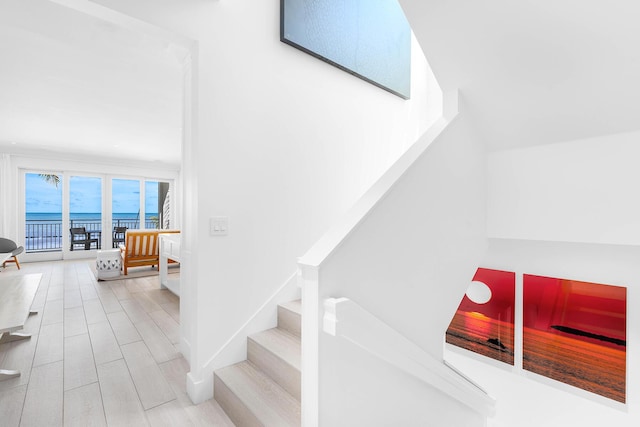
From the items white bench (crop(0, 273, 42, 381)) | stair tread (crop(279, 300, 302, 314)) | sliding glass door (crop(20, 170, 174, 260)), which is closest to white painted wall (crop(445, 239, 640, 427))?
stair tread (crop(279, 300, 302, 314))

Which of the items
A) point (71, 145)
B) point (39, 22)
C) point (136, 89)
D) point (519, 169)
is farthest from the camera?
point (71, 145)

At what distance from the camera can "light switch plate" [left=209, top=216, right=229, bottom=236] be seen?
73.7 inches

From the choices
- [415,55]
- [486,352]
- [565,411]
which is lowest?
[565,411]

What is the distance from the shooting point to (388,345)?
3.73 ft

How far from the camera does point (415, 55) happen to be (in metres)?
3.63

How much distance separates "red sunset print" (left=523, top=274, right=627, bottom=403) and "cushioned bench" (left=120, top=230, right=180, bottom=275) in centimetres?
555

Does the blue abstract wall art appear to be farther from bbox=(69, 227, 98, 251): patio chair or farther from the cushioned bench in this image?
bbox=(69, 227, 98, 251): patio chair

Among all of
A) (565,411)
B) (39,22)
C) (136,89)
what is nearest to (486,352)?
(565,411)

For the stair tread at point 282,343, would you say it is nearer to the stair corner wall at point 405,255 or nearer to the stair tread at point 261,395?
the stair tread at point 261,395

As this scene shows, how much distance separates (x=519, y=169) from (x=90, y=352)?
3.48m

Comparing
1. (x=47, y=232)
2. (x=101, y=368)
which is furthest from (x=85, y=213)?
(x=101, y=368)

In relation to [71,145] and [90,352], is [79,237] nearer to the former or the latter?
[71,145]

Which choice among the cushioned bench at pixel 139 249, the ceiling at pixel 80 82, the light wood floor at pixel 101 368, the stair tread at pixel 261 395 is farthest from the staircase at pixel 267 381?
the cushioned bench at pixel 139 249

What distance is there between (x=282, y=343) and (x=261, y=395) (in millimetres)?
324
